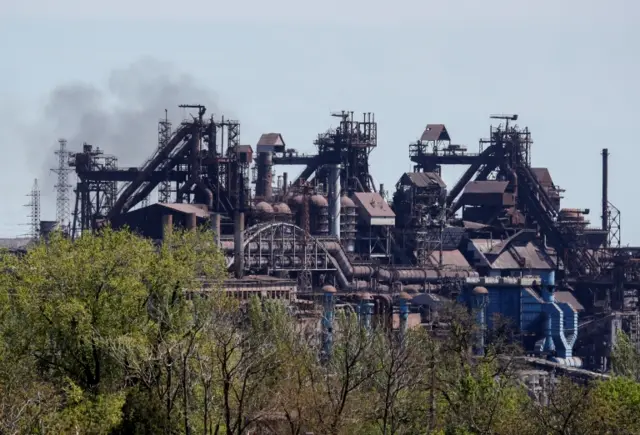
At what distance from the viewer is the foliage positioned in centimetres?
4153

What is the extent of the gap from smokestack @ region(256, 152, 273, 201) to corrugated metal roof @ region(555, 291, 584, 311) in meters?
24.6

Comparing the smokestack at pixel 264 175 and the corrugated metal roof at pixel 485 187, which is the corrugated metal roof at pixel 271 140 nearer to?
the smokestack at pixel 264 175

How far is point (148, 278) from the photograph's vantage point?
46.2 m

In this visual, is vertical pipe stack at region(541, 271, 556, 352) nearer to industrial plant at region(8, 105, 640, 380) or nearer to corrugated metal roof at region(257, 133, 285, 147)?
industrial plant at region(8, 105, 640, 380)

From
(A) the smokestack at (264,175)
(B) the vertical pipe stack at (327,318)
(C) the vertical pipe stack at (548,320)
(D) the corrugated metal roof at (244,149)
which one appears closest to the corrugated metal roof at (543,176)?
(C) the vertical pipe stack at (548,320)

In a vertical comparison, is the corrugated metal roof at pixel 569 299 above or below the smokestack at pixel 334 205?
below

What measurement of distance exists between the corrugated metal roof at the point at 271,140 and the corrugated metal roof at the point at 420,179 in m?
10.4

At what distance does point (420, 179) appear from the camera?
12512 centimetres

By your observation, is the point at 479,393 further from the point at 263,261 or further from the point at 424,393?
the point at 263,261

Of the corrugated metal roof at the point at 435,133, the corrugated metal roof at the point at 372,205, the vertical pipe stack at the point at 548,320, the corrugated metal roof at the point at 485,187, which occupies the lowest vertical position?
the vertical pipe stack at the point at 548,320

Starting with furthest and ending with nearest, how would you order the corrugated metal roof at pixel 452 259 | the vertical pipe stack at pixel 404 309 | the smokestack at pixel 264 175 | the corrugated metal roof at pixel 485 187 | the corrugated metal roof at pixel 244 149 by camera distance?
1. the corrugated metal roof at pixel 485 187
2. the corrugated metal roof at pixel 452 259
3. the smokestack at pixel 264 175
4. the corrugated metal roof at pixel 244 149
5. the vertical pipe stack at pixel 404 309

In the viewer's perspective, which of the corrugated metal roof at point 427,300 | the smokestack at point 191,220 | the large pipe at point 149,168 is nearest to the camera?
the smokestack at point 191,220

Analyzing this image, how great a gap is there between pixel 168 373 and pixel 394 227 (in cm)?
8407

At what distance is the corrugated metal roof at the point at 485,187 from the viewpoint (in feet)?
425
